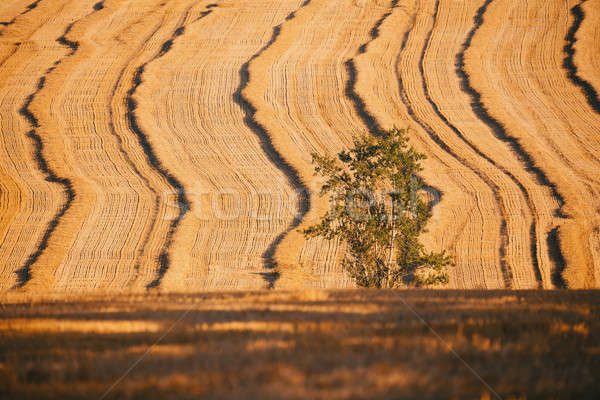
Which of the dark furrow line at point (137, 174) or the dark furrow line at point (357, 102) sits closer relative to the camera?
the dark furrow line at point (137, 174)

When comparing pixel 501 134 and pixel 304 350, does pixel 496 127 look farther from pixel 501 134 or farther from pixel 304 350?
pixel 304 350

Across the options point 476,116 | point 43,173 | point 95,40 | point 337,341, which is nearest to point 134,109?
point 43,173

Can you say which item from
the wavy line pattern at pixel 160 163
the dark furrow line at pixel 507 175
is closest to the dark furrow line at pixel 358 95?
the dark furrow line at pixel 507 175

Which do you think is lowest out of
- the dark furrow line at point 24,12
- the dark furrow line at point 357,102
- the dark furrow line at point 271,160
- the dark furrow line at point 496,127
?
the dark furrow line at point 496,127

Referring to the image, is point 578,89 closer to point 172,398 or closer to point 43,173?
point 43,173

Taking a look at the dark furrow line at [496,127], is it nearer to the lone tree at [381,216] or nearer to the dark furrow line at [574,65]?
the dark furrow line at [574,65]

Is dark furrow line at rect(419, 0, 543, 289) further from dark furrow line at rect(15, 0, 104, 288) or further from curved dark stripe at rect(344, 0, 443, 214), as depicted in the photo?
dark furrow line at rect(15, 0, 104, 288)
